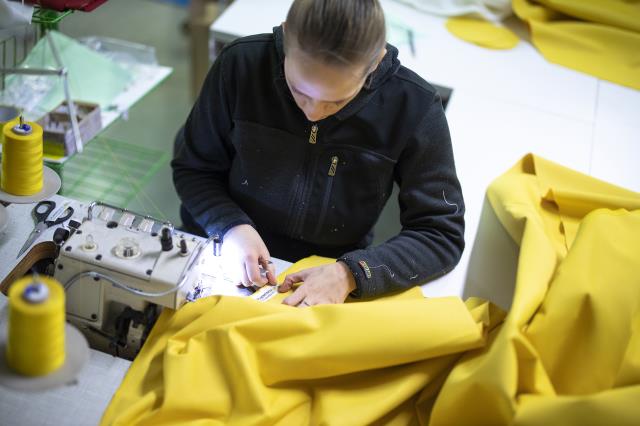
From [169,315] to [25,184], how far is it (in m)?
0.37

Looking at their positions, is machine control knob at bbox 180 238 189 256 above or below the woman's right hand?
above

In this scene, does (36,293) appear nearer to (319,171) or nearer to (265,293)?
(265,293)

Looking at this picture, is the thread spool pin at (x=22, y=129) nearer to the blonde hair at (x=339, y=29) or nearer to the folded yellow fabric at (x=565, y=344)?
the blonde hair at (x=339, y=29)

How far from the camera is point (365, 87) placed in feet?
4.48

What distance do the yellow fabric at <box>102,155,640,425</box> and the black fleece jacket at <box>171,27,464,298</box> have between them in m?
0.23

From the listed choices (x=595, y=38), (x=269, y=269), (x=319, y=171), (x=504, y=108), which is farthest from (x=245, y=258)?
(x=595, y=38)

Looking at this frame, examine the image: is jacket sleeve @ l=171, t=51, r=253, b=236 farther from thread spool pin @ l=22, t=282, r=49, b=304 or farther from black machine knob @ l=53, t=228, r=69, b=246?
thread spool pin @ l=22, t=282, r=49, b=304

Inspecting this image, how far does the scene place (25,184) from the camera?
4.18 feet

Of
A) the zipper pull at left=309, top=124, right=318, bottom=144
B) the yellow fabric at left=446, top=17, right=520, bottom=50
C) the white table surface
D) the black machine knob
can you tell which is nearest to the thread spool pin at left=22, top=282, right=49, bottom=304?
the black machine knob

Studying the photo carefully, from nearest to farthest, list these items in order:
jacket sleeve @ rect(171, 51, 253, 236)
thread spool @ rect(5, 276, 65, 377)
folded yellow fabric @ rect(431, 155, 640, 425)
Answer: thread spool @ rect(5, 276, 65, 377)
folded yellow fabric @ rect(431, 155, 640, 425)
jacket sleeve @ rect(171, 51, 253, 236)

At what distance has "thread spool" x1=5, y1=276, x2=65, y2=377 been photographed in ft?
2.74

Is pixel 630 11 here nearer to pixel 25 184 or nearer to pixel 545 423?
pixel 545 423

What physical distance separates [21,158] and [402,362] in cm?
75

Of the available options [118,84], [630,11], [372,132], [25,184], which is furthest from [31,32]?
[630,11]
